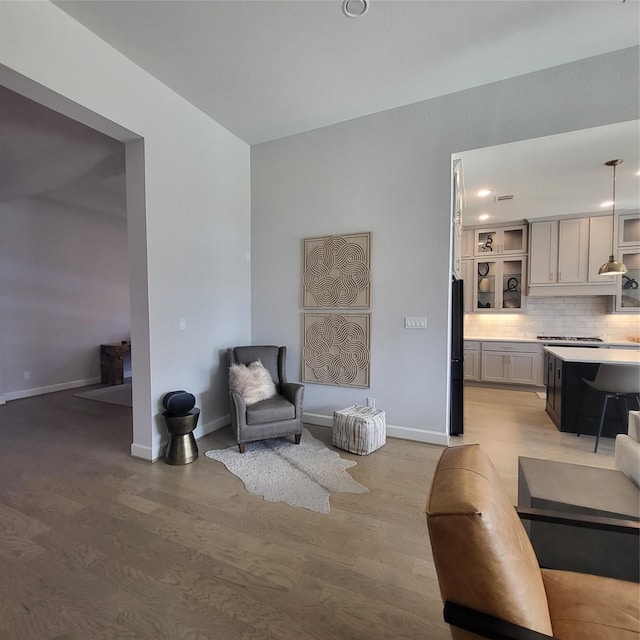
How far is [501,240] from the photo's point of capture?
19.4 feet

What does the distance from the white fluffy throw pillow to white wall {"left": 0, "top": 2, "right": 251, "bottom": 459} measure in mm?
441

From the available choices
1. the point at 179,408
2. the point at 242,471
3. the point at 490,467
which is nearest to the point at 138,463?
the point at 179,408

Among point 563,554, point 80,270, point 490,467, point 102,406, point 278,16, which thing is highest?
point 278,16

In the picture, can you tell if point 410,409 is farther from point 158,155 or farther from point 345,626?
point 158,155

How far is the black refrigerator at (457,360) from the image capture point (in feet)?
11.1

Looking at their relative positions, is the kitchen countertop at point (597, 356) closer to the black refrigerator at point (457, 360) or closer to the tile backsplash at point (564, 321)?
the black refrigerator at point (457, 360)

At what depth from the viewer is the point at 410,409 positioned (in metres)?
3.36

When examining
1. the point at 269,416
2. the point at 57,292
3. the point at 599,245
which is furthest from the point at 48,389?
the point at 599,245

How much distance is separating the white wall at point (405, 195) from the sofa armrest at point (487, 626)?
2532 millimetres

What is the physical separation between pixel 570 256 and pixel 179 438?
6.21 m

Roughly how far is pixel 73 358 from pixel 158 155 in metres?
4.40

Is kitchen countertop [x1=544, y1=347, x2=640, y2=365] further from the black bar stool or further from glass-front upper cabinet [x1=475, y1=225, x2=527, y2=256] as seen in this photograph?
glass-front upper cabinet [x1=475, y1=225, x2=527, y2=256]

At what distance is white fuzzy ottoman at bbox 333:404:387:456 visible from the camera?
2.99 meters

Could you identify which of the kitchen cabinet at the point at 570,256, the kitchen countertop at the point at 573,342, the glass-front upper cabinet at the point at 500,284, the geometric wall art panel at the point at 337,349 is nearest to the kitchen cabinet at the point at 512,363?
the kitchen countertop at the point at 573,342
